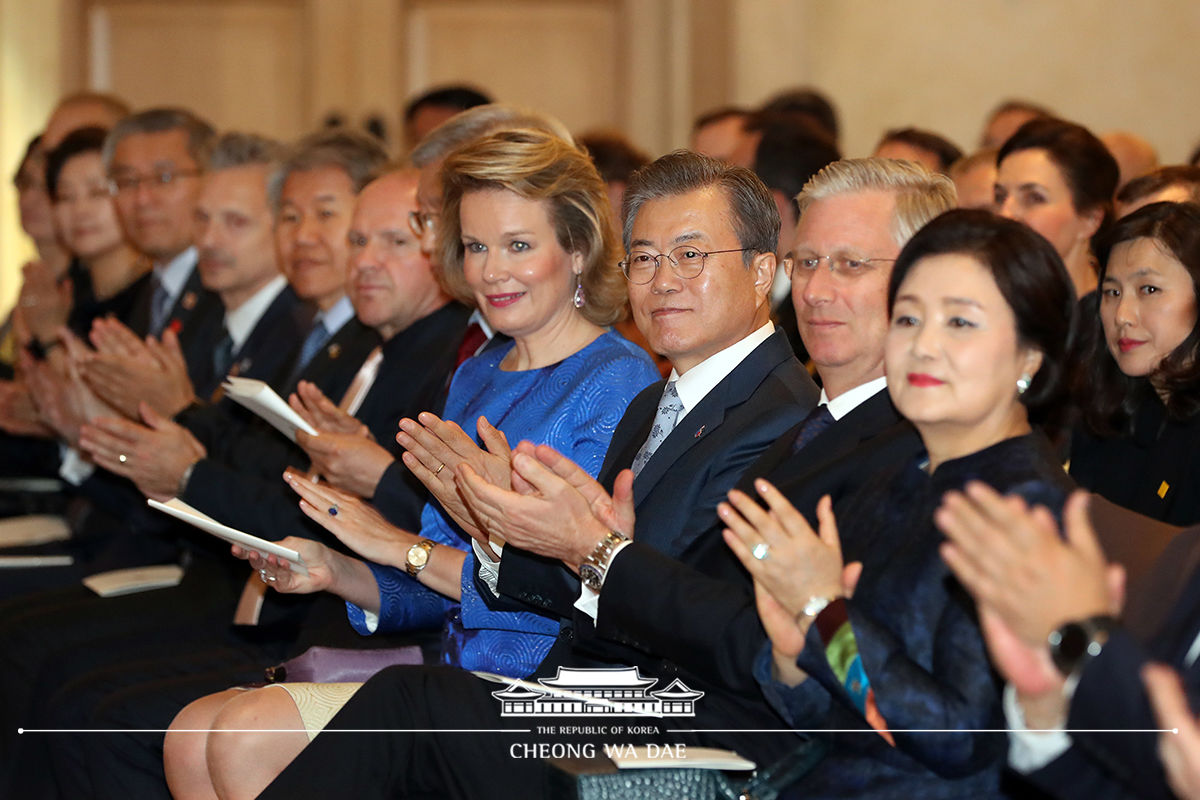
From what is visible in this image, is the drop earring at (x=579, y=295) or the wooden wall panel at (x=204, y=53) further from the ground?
the wooden wall panel at (x=204, y=53)

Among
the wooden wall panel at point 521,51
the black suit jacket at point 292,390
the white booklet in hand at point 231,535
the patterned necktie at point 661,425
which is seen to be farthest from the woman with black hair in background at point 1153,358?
the wooden wall panel at point 521,51

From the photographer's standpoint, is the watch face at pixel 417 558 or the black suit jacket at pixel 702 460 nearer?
the black suit jacket at pixel 702 460

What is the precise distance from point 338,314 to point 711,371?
1995 millimetres

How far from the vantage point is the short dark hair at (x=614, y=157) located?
15.5ft

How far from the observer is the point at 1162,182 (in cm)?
347

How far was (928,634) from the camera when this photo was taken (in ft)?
6.23

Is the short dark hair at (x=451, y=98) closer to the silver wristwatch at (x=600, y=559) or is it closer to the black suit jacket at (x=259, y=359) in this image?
the black suit jacket at (x=259, y=359)

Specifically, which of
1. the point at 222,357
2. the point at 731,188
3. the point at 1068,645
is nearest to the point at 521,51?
the point at 222,357

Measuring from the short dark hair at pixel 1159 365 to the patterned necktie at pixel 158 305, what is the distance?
359cm

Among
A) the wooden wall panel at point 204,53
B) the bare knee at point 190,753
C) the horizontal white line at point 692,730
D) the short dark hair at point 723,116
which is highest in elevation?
the wooden wall panel at point 204,53

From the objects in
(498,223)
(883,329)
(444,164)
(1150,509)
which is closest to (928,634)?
(883,329)

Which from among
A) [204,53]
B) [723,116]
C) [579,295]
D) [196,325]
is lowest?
[196,325]

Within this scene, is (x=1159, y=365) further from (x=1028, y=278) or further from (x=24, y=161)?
(x=24, y=161)

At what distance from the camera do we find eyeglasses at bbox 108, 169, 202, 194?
5.34 meters
